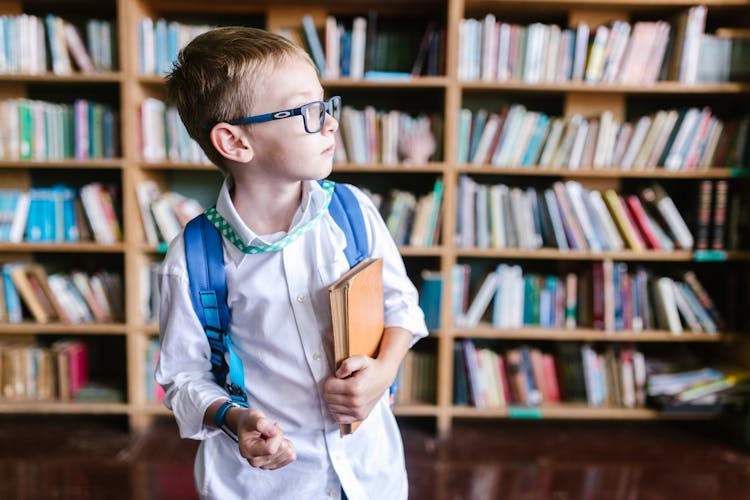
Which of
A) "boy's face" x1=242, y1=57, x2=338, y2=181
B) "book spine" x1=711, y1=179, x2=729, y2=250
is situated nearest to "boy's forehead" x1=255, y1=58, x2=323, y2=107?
"boy's face" x1=242, y1=57, x2=338, y2=181

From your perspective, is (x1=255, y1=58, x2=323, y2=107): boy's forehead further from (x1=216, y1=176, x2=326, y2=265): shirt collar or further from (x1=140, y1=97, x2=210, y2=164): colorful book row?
(x1=140, y1=97, x2=210, y2=164): colorful book row

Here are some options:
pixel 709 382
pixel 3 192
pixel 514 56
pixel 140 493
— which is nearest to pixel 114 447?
pixel 140 493

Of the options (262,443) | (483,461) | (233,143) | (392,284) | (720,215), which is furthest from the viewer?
(720,215)

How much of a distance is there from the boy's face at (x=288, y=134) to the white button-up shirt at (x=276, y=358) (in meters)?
0.07

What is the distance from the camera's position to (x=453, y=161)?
256cm

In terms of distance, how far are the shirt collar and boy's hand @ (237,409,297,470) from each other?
248mm

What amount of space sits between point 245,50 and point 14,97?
2506 millimetres

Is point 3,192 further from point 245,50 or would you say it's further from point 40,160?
point 245,50

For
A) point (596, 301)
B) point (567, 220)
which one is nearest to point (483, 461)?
point (596, 301)

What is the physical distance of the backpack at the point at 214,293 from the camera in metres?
0.85

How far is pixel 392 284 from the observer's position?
3.20 feet

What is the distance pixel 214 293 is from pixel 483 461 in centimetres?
198

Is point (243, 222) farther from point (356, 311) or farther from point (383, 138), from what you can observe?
point (383, 138)

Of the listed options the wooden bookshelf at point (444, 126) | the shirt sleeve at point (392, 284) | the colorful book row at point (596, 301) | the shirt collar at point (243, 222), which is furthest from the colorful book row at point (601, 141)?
the shirt collar at point (243, 222)
